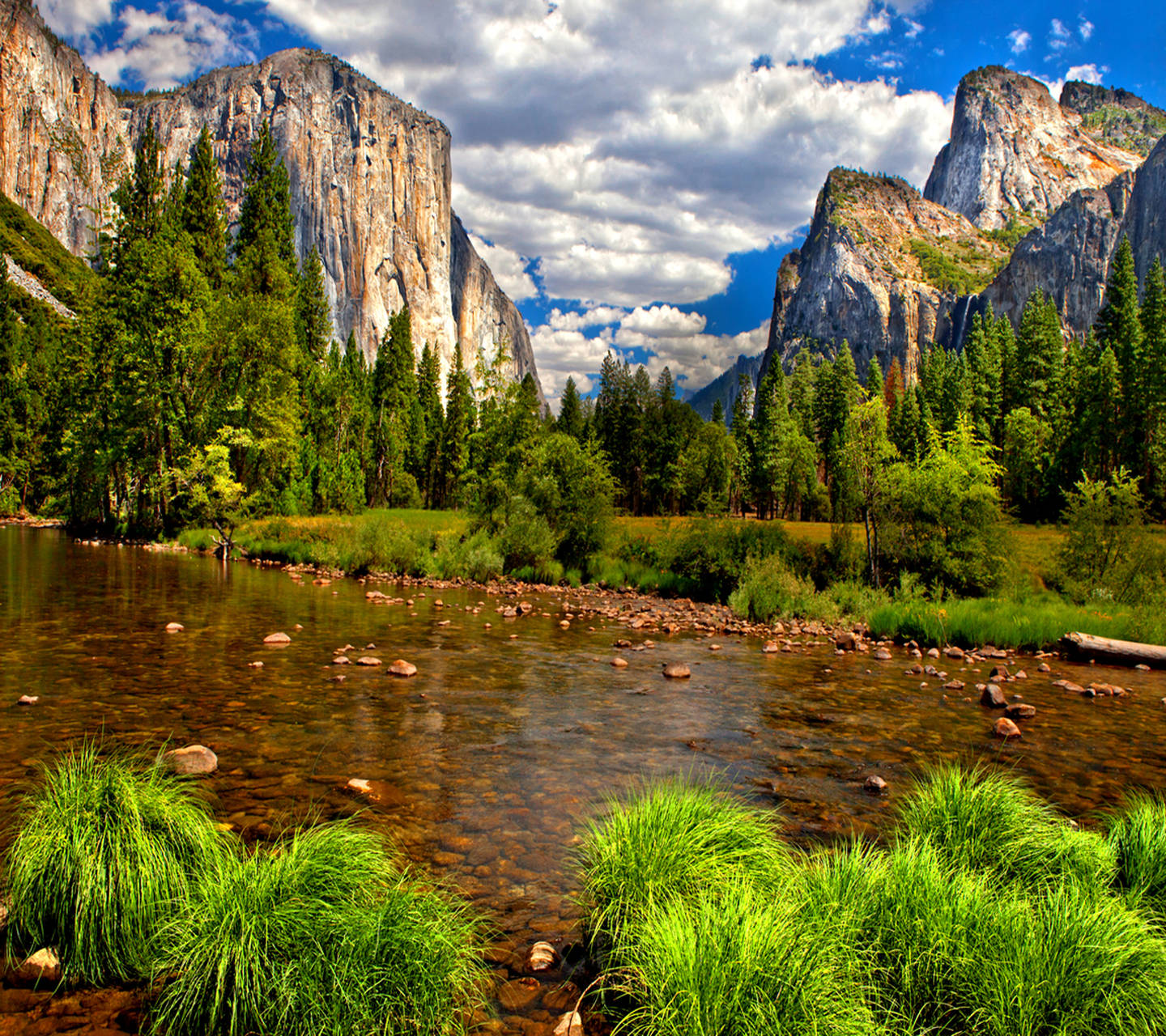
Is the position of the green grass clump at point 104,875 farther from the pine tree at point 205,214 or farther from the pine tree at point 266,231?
the pine tree at point 205,214

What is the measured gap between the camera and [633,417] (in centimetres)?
7862

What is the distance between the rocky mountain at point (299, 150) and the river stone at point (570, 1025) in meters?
143

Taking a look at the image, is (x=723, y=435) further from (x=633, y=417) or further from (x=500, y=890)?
(x=500, y=890)

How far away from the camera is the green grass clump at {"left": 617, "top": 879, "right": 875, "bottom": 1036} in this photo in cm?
283

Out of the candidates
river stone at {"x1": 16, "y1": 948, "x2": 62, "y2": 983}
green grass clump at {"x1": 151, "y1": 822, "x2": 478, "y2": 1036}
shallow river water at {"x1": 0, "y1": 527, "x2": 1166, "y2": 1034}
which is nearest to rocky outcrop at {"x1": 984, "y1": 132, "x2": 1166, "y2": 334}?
shallow river water at {"x1": 0, "y1": 527, "x2": 1166, "y2": 1034}

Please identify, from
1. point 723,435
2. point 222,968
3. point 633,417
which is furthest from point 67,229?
point 222,968

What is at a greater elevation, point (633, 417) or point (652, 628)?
point (633, 417)

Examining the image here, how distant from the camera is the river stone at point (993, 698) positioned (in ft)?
37.0

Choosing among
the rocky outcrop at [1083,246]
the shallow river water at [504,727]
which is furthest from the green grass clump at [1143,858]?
the rocky outcrop at [1083,246]

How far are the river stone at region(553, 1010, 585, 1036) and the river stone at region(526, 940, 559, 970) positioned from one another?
51 cm

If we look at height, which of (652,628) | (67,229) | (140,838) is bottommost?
(652,628)

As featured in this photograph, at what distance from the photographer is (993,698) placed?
1134 cm

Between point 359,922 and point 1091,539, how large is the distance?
24.8 metres

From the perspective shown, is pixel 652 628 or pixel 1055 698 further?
pixel 652 628
